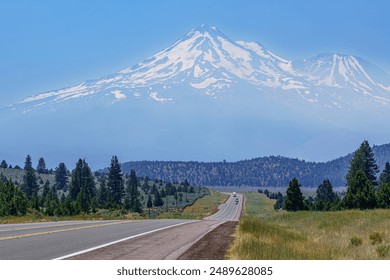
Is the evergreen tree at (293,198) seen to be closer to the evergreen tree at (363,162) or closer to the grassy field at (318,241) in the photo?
the evergreen tree at (363,162)

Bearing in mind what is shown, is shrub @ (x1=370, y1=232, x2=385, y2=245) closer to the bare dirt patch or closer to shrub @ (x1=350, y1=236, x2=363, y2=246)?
shrub @ (x1=350, y1=236, x2=363, y2=246)

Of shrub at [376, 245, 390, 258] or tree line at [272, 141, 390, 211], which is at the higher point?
tree line at [272, 141, 390, 211]

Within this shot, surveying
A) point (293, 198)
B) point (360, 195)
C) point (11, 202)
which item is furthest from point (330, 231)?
point (293, 198)

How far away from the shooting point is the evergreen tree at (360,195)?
92.1 metres

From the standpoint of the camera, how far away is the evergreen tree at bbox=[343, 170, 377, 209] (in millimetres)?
92062

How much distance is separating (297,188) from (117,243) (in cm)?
8932

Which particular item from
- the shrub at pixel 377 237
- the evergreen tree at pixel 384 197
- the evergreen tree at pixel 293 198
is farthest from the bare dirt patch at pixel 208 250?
the evergreen tree at pixel 293 198

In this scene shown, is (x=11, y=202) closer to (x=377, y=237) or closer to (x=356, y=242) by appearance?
(x=377, y=237)

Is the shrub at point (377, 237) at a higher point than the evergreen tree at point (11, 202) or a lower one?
lower

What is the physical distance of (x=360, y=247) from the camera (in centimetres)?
3117

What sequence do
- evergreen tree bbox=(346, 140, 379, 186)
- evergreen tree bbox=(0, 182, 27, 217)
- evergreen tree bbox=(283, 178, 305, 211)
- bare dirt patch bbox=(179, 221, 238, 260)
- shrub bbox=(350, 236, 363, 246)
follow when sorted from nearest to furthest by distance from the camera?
bare dirt patch bbox=(179, 221, 238, 260) < shrub bbox=(350, 236, 363, 246) < evergreen tree bbox=(0, 182, 27, 217) < evergreen tree bbox=(283, 178, 305, 211) < evergreen tree bbox=(346, 140, 379, 186)

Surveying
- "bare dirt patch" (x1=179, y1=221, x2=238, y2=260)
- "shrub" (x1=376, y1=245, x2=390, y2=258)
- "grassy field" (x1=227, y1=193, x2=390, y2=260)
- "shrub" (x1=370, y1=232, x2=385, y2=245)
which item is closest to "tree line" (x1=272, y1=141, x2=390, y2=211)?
"grassy field" (x1=227, y1=193, x2=390, y2=260)

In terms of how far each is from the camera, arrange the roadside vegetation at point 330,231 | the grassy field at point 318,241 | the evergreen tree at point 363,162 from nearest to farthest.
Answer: the grassy field at point 318,241 < the roadside vegetation at point 330,231 < the evergreen tree at point 363,162
